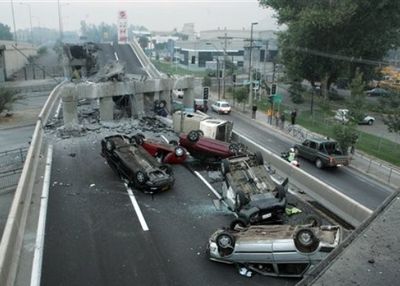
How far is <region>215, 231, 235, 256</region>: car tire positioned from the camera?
1059 centimetres

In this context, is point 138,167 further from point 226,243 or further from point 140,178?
point 226,243

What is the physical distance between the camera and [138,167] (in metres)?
16.2

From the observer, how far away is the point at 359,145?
32406mm

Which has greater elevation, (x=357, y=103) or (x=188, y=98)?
(x=357, y=103)

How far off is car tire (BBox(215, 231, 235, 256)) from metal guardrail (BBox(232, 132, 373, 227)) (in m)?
4.68

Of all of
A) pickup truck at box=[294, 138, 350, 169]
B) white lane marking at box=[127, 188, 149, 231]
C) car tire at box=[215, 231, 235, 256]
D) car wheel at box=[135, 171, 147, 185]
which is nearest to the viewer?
car tire at box=[215, 231, 235, 256]

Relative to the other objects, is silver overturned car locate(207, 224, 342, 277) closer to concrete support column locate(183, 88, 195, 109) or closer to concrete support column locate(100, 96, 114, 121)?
concrete support column locate(100, 96, 114, 121)

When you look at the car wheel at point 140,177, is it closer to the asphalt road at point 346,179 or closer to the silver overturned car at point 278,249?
the silver overturned car at point 278,249

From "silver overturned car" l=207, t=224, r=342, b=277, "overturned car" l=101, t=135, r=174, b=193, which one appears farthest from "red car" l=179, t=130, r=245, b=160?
"silver overturned car" l=207, t=224, r=342, b=277

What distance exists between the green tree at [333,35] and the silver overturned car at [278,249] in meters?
39.8

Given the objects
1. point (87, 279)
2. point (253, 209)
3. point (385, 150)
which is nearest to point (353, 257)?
point (87, 279)

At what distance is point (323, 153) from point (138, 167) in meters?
13.6

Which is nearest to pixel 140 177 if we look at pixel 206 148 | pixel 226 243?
pixel 206 148

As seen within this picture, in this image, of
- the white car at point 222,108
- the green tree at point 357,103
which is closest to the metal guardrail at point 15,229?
the green tree at point 357,103
